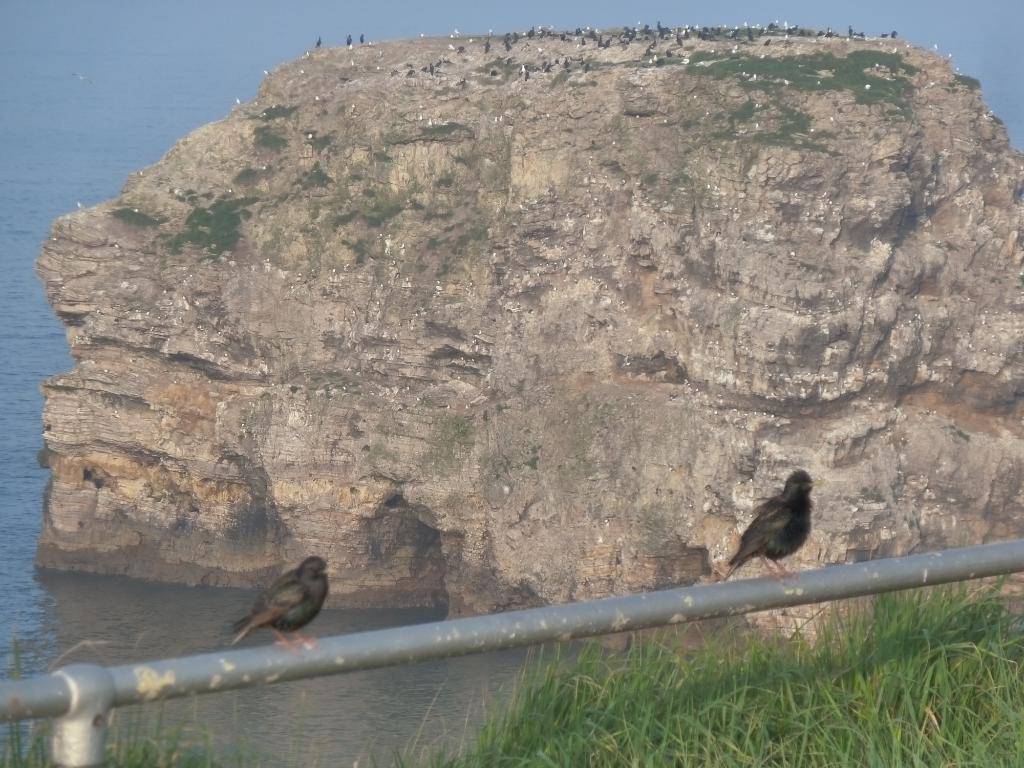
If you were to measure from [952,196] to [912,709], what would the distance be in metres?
65.7

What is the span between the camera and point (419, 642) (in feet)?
24.3

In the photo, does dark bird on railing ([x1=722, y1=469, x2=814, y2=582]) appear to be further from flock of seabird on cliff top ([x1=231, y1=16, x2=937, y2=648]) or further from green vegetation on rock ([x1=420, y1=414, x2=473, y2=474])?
green vegetation on rock ([x1=420, y1=414, x2=473, y2=474])

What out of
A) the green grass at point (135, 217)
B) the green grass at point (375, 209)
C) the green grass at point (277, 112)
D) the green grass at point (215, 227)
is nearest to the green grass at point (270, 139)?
the green grass at point (277, 112)

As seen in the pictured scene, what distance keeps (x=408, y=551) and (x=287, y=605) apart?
6846cm

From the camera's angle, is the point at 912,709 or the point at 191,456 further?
the point at 191,456

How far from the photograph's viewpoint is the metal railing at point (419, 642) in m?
6.81

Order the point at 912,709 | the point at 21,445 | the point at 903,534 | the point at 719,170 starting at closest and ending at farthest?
the point at 912,709 → the point at 903,534 → the point at 719,170 → the point at 21,445

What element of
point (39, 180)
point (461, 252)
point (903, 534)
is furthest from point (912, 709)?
point (39, 180)

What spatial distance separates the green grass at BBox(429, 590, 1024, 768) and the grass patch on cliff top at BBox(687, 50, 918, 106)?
65111 mm

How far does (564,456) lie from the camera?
238ft

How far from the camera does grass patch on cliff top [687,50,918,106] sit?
7419cm

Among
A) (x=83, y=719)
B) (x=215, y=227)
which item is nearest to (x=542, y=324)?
(x=215, y=227)

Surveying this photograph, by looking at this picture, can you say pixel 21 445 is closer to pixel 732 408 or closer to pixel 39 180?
pixel 732 408

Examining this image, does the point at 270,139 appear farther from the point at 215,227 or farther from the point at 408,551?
the point at 408,551
